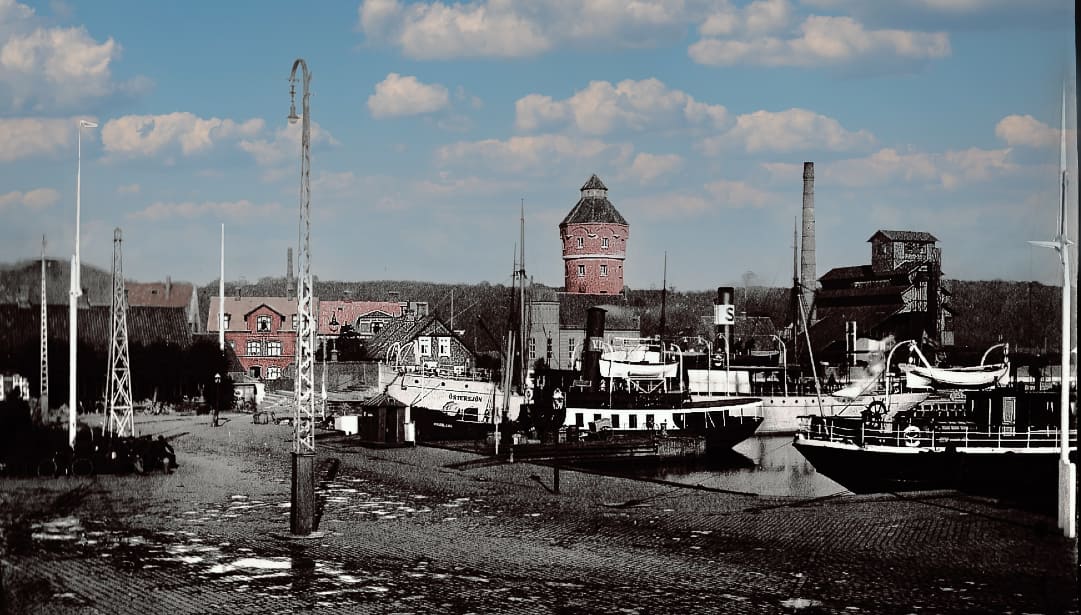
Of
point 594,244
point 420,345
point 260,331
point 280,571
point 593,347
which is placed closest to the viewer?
point 280,571

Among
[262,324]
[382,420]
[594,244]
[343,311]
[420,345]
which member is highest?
[594,244]

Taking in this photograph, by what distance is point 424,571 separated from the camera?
43.1 ft

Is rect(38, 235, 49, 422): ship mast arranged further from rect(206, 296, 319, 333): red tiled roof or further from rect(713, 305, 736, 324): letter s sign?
rect(713, 305, 736, 324): letter s sign

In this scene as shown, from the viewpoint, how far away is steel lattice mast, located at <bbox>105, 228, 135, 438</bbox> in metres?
20.1

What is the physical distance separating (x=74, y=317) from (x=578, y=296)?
1960 cm

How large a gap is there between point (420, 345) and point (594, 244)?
23.9 ft

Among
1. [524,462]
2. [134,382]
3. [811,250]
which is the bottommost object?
[524,462]

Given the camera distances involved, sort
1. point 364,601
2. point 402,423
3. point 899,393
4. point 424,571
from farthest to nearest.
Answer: point 899,393 → point 402,423 → point 424,571 → point 364,601

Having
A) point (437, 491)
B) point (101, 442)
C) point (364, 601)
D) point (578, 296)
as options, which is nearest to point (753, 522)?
point (437, 491)

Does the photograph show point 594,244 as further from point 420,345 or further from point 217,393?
point 217,393

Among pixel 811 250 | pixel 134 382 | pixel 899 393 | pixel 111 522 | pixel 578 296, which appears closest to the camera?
pixel 111 522

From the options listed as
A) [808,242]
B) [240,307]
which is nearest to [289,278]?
[240,307]

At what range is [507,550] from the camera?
47.2 feet

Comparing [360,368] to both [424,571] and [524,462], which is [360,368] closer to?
[524,462]
